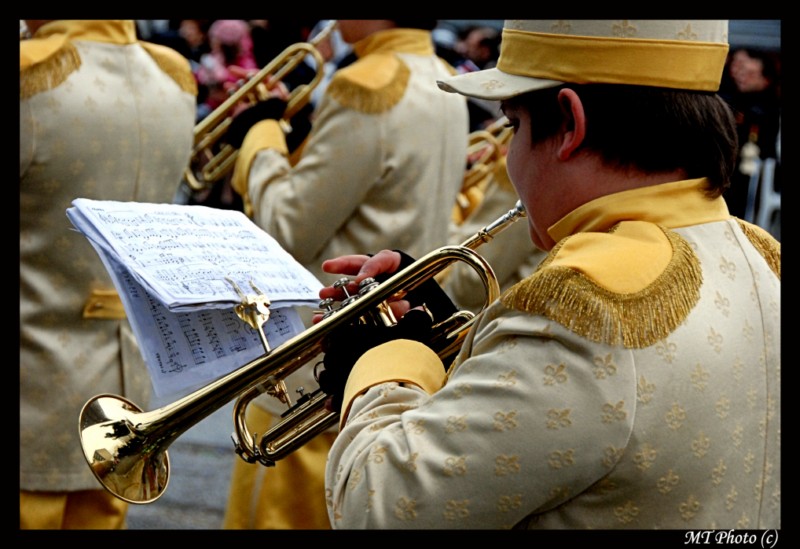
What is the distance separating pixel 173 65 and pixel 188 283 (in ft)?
5.59

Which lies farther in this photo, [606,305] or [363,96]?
[363,96]

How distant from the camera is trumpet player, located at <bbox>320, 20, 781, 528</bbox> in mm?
1494

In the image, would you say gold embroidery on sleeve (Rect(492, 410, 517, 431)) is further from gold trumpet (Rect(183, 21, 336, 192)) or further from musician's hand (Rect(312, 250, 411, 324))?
gold trumpet (Rect(183, 21, 336, 192))

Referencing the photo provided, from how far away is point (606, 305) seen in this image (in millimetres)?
1508

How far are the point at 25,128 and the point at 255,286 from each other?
130 cm

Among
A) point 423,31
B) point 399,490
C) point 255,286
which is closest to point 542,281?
point 399,490

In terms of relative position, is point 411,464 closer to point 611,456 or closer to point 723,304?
point 611,456

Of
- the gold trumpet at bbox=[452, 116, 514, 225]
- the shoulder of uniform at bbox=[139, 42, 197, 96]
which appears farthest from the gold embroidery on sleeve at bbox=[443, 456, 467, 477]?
the gold trumpet at bbox=[452, 116, 514, 225]

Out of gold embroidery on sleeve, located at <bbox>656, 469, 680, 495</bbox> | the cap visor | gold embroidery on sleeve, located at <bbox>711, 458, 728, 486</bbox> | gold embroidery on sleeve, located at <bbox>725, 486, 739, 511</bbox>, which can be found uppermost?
the cap visor

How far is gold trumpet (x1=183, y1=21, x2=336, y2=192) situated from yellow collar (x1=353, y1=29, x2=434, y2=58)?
1.18 feet

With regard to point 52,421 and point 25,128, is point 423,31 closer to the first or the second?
point 25,128

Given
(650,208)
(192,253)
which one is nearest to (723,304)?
(650,208)

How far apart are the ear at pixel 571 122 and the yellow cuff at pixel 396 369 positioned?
374mm

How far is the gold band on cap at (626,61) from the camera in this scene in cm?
165
